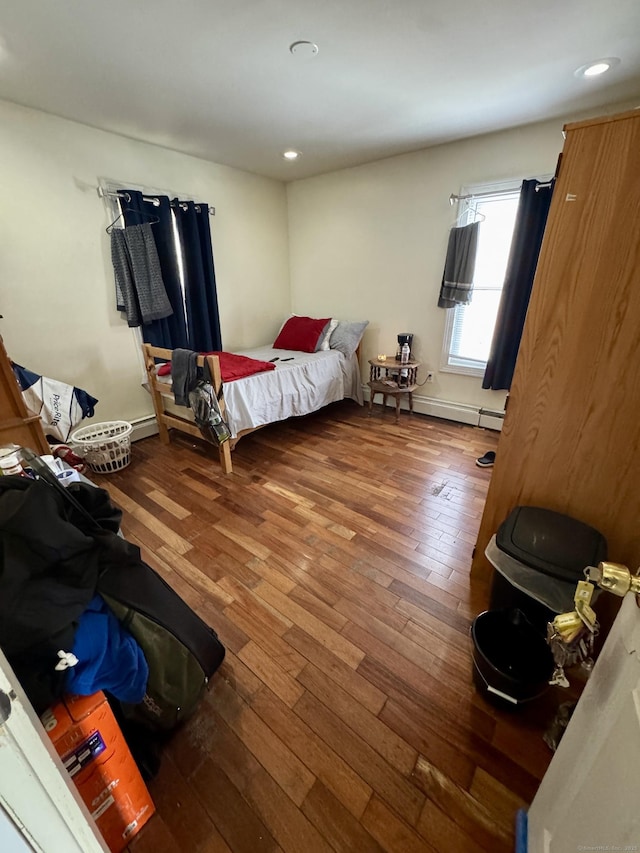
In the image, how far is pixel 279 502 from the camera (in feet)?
7.54

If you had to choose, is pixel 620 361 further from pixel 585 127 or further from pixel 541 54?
pixel 541 54

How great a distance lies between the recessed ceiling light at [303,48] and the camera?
166cm

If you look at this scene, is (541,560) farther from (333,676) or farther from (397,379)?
(397,379)

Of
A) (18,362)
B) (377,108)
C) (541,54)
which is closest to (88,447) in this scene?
(18,362)

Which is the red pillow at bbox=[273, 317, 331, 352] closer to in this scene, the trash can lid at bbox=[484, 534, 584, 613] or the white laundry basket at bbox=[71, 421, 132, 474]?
the white laundry basket at bbox=[71, 421, 132, 474]

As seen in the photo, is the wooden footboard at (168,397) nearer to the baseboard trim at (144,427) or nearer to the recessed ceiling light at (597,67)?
the baseboard trim at (144,427)

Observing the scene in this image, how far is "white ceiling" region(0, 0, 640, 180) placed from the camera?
1.47 meters

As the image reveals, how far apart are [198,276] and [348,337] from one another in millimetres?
1591

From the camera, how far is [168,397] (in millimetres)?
3096

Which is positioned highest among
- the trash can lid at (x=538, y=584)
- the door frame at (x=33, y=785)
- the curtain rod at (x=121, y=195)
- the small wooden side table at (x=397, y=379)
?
the curtain rod at (x=121, y=195)

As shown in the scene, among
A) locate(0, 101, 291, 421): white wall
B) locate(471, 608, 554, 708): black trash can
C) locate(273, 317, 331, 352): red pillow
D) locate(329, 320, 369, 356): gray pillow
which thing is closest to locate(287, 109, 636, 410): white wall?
locate(329, 320, 369, 356): gray pillow

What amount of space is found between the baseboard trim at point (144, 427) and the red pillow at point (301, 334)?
5.09ft

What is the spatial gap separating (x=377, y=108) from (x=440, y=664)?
320 cm

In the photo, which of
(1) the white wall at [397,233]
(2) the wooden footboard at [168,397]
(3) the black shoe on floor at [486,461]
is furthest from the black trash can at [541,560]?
(1) the white wall at [397,233]
